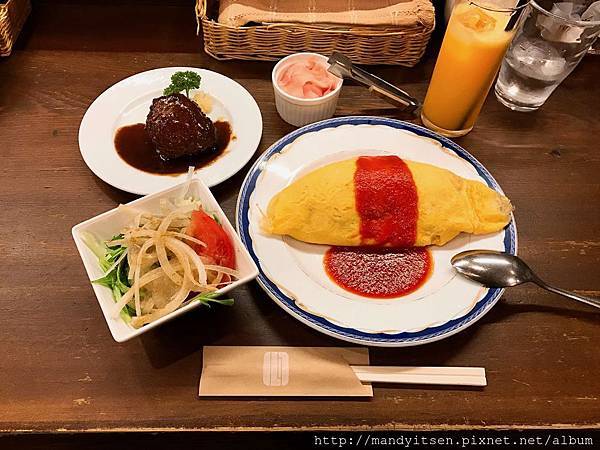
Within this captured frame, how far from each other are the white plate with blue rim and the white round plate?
12cm

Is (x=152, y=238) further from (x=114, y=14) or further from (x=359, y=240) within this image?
(x=114, y=14)

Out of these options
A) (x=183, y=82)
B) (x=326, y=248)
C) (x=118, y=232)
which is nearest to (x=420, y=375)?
(x=326, y=248)

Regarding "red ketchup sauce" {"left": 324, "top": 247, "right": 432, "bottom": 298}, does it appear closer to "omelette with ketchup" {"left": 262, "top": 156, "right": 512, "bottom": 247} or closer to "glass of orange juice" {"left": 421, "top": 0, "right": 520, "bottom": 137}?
"omelette with ketchup" {"left": 262, "top": 156, "right": 512, "bottom": 247}

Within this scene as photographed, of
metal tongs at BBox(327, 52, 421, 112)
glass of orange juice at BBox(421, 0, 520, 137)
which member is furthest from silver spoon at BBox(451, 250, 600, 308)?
metal tongs at BBox(327, 52, 421, 112)

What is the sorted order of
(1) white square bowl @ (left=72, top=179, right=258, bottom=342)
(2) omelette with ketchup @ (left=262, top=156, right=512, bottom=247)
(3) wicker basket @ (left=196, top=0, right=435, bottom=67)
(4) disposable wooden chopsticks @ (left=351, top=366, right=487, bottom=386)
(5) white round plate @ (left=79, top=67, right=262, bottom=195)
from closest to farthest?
(1) white square bowl @ (left=72, top=179, right=258, bottom=342) < (4) disposable wooden chopsticks @ (left=351, top=366, right=487, bottom=386) < (2) omelette with ketchup @ (left=262, top=156, right=512, bottom=247) < (5) white round plate @ (left=79, top=67, right=262, bottom=195) < (3) wicker basket @ (left=196, top=0, right=435, bottom=67)

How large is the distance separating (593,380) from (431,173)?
72 cm

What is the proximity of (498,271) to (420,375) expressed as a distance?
0.37m

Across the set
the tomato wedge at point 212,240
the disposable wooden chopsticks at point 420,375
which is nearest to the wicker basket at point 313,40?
the tomato wedge at point 212,240

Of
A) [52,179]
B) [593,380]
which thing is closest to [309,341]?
[593,380]

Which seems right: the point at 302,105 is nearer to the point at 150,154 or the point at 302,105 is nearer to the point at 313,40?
the point at 313,40

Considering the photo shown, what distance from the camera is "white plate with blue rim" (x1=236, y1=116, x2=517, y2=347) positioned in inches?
53.9

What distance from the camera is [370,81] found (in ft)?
6.34

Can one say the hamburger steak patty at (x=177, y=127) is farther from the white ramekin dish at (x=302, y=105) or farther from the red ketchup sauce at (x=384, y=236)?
the red ketchup sauce at (x=384, y=236)

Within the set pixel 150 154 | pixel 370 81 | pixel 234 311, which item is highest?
pixel 370 81
